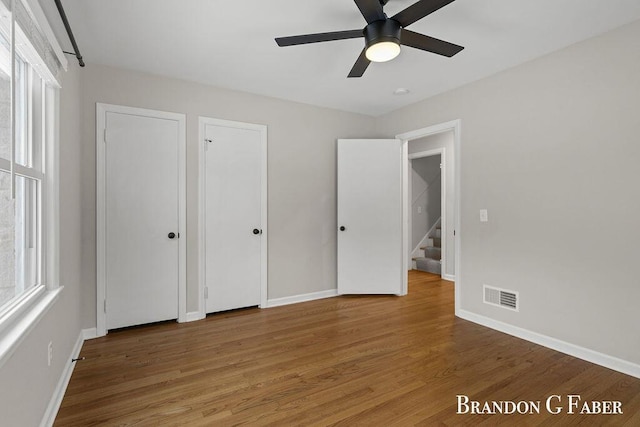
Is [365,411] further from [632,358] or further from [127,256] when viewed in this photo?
[127,256]

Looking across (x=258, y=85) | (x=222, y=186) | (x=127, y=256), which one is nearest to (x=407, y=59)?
(x=258, y=85)

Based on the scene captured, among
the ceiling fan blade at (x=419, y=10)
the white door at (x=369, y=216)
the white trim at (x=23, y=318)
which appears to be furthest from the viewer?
the white door at (x=369, y=216)

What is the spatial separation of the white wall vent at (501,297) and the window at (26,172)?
11.4 feet

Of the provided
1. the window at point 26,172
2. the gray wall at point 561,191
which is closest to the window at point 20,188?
the window at point 26,172

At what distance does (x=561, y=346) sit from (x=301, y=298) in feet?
8.56

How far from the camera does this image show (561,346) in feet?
8.73

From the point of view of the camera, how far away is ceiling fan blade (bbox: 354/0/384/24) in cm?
178

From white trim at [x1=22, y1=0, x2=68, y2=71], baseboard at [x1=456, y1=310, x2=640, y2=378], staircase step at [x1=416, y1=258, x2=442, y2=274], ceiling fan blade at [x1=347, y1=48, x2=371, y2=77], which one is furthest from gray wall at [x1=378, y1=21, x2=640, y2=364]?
white trim at [x1=22, y1=0, x2=68, y2=71]

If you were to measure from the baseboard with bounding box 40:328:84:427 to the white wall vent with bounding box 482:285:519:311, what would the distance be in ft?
11.4

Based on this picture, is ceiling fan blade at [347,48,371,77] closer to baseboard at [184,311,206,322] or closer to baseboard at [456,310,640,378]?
baseboard at [456,310,640,378]

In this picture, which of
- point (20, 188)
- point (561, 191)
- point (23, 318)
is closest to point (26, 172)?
point (20, 188)

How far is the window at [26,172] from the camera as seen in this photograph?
137 centimetres

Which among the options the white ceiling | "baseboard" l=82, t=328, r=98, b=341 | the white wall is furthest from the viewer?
the white wall

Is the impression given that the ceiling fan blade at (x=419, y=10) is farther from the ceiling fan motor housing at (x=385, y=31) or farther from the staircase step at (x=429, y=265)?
the staircase step at (x=429, y=265)
